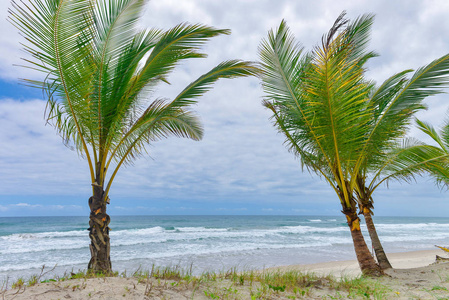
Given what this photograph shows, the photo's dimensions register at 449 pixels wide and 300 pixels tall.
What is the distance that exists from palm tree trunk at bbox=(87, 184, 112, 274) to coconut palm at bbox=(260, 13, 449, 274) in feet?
12.4

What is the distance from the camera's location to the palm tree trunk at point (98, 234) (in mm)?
4657

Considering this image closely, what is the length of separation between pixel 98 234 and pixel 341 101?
485 cm

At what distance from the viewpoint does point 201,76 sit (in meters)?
4.94

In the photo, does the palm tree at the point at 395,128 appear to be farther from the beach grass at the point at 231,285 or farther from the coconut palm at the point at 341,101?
the beach grass at the point at 231,285

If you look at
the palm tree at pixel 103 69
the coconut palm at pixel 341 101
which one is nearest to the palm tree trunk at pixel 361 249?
the coconut palm at pixel 341 101

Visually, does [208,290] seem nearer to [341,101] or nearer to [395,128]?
[341,101]

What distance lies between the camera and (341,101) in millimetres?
5488

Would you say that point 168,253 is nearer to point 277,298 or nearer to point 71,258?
point 71,258

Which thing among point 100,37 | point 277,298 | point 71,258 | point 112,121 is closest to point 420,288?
point 277,298

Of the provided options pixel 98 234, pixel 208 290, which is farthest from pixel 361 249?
pixel 98 234

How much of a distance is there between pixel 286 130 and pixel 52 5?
16.0ft

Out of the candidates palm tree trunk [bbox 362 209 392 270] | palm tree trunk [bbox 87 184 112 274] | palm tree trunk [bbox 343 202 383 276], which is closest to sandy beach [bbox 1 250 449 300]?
palm tree trunk [bbox 343 202 383 276]

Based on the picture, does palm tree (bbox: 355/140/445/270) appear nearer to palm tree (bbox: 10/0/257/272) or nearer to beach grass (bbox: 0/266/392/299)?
beach grass (bbox: 0/266/392/299)

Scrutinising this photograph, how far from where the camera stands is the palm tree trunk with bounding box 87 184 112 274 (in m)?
4.66
